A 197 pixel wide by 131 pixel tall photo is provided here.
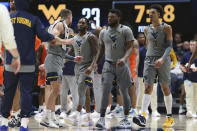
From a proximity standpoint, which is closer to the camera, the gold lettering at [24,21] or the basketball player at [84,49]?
the gold lettering at [24,21]

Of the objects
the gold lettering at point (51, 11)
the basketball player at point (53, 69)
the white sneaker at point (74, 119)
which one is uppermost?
the gold lettering at point (51, 11)

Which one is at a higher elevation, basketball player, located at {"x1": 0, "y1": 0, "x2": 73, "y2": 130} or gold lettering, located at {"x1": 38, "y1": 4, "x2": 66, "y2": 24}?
gold lettering, located at {"x1": 38, "y1": 4, "x2": 66, "y2": 24}

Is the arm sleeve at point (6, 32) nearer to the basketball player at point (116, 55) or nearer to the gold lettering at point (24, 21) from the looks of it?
the gold lettering at point (24, 21)

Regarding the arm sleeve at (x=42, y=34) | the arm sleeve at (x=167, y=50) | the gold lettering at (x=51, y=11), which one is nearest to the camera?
the arm sleeve at (x=42, y=34)

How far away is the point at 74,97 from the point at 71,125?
3.63 ft

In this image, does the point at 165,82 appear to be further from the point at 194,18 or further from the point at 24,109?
the point at 194,18

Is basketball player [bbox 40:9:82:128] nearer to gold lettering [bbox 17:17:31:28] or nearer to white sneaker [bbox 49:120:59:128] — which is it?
white sneaker [bbox 49:120:59:128]

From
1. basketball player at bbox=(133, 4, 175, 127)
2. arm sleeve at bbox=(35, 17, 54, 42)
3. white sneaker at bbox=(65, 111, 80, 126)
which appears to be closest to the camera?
arm sleeve at bbox=(35, 17, 54, 42)

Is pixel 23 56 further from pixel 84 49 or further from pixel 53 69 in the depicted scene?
pixel 84 49

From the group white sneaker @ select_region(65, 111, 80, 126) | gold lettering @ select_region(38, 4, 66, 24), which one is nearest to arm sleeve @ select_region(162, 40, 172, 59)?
white sneaker @ select_region(65, 111, 80, 126)

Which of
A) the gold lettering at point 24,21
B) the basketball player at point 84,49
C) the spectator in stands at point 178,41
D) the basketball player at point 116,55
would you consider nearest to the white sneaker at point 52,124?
the basketball player at point 84,49

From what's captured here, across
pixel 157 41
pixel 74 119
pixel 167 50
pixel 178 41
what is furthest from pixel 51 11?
pixel 167 50

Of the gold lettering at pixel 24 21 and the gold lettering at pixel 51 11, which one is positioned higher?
the gold lettering at pixel 51 11

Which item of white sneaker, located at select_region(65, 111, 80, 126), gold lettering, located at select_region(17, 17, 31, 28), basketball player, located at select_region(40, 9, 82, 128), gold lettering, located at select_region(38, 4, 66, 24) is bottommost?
white sneaker, located at select_region(65, 111, 80, 126)
